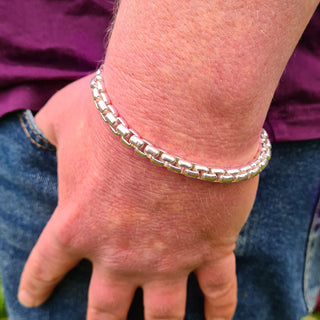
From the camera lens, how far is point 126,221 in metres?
0.70

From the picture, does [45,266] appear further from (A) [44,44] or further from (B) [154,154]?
(A) [44,44]

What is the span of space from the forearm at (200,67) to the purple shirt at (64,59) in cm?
22

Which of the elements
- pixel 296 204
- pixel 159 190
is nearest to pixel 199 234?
pixel 159 190

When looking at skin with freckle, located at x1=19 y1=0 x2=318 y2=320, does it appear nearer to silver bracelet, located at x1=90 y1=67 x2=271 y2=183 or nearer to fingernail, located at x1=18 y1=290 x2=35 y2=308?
silver bracelet, located at x1=90 y1=67 x2=271 y2=183

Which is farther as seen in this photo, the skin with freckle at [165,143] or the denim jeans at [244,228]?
the denim jeans at [244,228]

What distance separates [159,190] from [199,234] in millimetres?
130

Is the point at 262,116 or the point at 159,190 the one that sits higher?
the point at 262,116

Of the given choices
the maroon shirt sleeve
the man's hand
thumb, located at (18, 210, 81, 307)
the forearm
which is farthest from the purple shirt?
thumb, located at (18, 210, 81, 307)

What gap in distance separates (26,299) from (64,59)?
610 mm

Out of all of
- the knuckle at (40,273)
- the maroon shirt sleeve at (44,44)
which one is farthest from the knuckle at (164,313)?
the maroon shirt sleeve at (44,44)

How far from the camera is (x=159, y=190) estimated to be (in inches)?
26.6

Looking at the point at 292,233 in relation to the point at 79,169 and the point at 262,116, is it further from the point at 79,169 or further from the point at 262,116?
the point at 79,169

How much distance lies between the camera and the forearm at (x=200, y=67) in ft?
1.97

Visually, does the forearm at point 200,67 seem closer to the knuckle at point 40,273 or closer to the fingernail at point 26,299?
the knuckle at point 40,273
